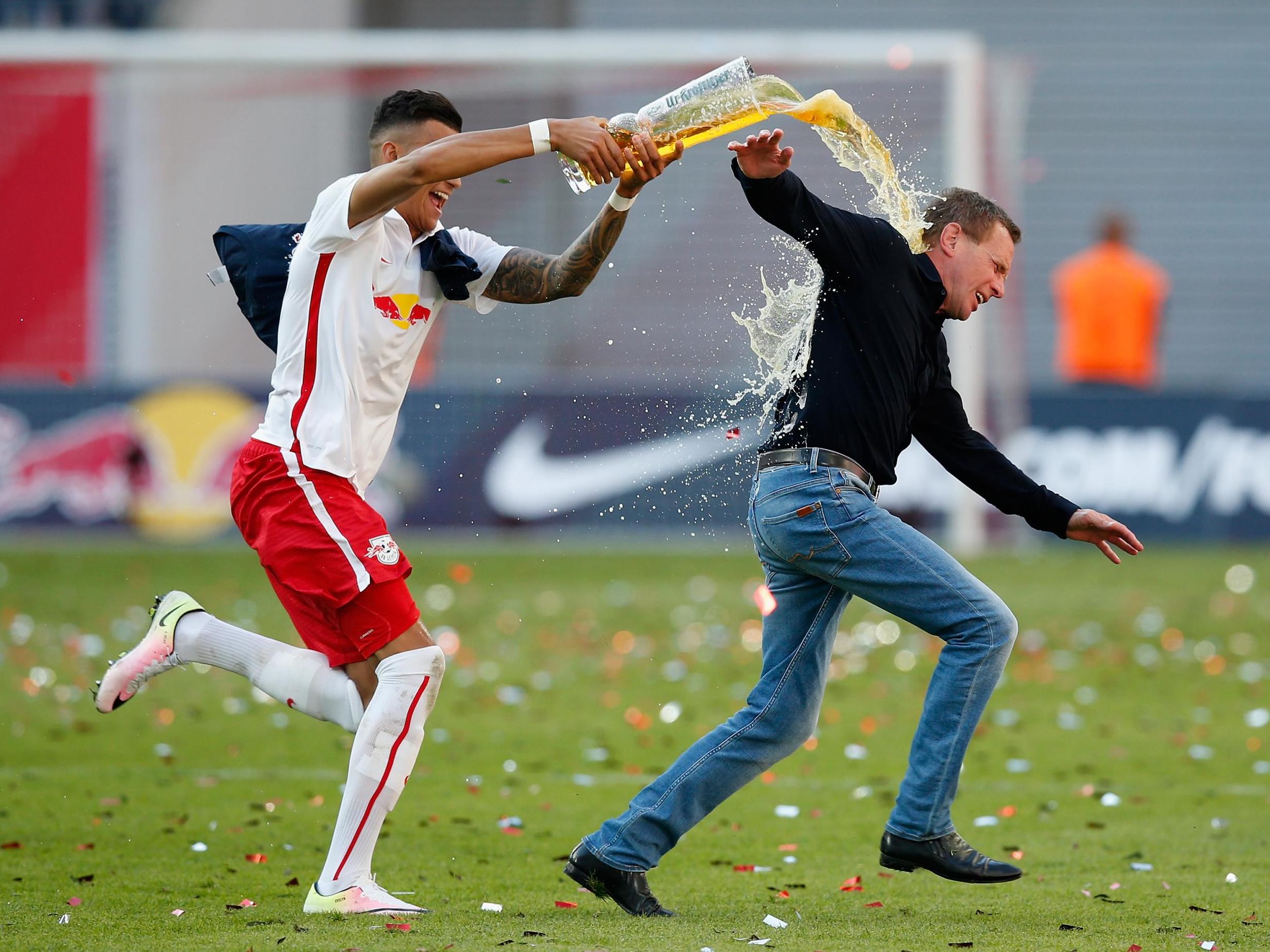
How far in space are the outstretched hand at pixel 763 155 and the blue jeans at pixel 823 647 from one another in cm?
77

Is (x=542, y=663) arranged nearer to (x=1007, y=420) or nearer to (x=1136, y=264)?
(x=1007, y=420)

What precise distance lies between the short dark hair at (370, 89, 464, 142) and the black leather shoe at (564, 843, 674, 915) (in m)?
2.01

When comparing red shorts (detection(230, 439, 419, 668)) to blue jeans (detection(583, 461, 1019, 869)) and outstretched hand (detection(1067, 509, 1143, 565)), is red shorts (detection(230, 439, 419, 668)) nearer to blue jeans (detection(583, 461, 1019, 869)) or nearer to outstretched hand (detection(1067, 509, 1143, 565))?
blue jeans (detection(583, 461, 1019, 869))

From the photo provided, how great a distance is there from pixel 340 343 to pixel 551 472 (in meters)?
10.3

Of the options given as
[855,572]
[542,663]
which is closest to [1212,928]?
[855,572]

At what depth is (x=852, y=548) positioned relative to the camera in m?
4.33

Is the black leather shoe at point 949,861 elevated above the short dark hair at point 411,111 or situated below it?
below

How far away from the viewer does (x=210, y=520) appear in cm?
1490

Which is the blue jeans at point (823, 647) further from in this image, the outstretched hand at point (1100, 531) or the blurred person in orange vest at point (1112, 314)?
the blurred person in orange vest at point (1112, 314)

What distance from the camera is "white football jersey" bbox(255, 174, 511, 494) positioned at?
14.5 ft

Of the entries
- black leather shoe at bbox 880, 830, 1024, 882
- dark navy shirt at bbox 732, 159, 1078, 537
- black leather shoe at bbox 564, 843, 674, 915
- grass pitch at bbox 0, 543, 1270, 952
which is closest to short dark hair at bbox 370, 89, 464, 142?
dark navy shirt at bbox 732, 159, 1078, 537

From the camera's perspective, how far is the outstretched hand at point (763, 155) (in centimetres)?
414

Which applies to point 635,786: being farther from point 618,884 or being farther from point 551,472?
point 551,472

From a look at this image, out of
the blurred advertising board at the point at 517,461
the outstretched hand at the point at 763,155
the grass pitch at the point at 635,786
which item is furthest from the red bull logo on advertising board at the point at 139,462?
the outstretched hand at the point at 763,155
